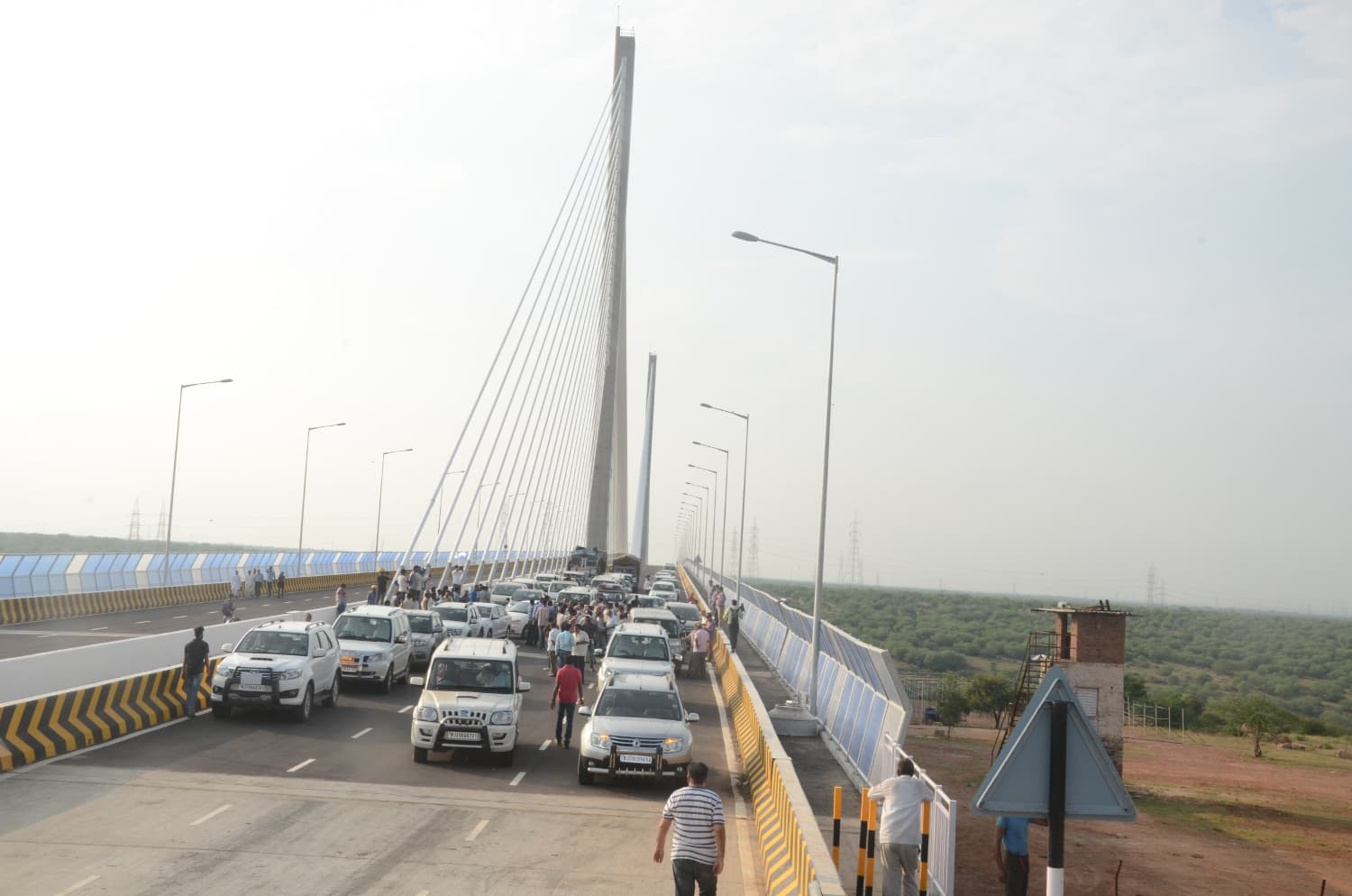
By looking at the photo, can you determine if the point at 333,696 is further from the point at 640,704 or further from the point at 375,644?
the point at 640,704

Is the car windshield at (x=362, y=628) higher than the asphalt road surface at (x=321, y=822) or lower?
higher

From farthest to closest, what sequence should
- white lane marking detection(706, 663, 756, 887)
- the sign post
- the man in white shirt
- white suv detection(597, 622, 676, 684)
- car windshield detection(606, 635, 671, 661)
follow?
car windshield detection(606, 635, 671, 661) < white suv detection(597, 622, 676, 684) < white lane marking detection(706, 663, 756, 887) < the man in white shirt < the sign post

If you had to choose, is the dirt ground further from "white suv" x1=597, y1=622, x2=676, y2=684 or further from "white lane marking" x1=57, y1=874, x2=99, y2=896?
"white lane marking" x1=57, y1=874, x2=99, y2=896

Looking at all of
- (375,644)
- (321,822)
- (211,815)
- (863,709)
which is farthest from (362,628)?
(321,822)

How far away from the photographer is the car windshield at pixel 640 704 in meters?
17.6

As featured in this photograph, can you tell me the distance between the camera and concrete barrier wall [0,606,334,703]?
18797 millimetres

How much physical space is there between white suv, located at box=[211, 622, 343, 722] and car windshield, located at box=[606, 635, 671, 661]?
5.68 m

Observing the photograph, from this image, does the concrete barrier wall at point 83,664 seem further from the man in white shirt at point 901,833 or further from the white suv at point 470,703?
the man in white shirt at point 901,833

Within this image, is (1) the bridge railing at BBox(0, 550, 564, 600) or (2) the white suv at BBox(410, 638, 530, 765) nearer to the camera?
(2) the white suv at BBox(410, 638, 530, 765)

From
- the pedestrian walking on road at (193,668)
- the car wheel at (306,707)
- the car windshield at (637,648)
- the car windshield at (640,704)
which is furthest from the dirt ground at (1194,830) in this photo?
A: the pedestrian walking on road at (193,668)

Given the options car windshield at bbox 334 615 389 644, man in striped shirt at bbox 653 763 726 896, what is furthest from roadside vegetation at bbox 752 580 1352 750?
man in striped shirt at bbox 653 763 726 896

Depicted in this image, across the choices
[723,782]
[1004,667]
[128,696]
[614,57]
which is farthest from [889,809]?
Result: [1004,667]

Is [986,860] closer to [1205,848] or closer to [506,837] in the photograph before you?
[1205,848]

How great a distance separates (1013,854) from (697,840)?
4.58 m
